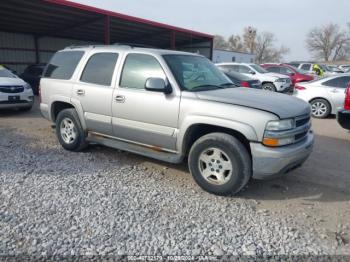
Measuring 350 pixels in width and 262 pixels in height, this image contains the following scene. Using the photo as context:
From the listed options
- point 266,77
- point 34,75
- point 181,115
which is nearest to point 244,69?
point 266,77

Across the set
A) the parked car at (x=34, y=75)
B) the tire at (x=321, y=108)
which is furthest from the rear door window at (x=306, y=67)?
the parked car at (x=34, y=75)

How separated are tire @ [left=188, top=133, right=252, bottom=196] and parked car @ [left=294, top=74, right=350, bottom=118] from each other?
290 inches

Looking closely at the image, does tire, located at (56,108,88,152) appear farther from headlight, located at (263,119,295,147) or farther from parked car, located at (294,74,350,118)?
parked car, located at (294,74,350,118)

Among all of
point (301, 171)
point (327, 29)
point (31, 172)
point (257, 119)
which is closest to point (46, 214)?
point (31, 172)

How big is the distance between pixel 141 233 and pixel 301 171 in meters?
3.16

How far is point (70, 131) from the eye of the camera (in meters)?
5.90

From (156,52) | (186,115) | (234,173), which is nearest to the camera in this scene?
(234,173)

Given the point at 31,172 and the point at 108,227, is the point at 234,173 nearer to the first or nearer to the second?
the point at 108,227

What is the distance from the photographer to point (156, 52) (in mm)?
4797

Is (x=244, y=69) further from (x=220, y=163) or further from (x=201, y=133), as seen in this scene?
(x=220, y=163)

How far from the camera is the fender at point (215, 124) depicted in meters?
3.83

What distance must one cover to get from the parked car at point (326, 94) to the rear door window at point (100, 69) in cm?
753

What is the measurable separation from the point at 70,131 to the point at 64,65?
1.28 m

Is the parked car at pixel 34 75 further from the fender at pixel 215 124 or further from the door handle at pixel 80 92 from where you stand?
the fender at pixel 215 124
